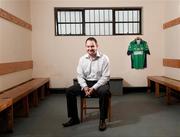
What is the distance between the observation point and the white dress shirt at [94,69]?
3.56 meters

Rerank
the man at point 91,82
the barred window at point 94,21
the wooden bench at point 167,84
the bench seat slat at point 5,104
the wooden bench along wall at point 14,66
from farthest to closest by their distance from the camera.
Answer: the barred window at point 94,21, the wooden bench at point 167,84, the wooden bench along wall at point 14,66, the man at point 91,82, the bench seat slat at point 5,104

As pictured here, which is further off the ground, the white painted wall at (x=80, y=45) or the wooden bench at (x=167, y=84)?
the white painted wall at (x=80, y=45)

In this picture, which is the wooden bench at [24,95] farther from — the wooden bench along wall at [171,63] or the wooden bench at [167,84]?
the wooden bench along wall at [171,63]

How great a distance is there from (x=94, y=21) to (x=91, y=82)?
2963 mm

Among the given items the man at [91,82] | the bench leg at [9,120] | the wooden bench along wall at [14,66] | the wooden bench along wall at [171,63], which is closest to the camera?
the bench leg at [9,120]

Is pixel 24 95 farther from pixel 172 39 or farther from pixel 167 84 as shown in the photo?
pixel 172 39

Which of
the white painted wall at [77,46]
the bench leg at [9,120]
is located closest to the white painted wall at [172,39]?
the white painted wall at [77,46]

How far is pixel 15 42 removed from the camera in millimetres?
4812

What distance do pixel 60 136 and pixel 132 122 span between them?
114cm

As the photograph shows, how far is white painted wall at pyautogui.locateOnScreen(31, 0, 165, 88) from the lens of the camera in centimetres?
610

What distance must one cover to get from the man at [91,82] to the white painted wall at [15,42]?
1.40 metres

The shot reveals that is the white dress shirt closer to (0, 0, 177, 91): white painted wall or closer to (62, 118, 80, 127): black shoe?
(62, 118, 80, 127): black shoe

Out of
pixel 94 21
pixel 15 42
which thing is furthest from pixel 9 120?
pixel 94 21

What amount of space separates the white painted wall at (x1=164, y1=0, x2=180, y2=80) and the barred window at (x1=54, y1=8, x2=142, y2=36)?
2.50 ft
